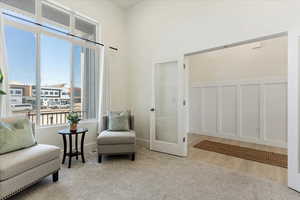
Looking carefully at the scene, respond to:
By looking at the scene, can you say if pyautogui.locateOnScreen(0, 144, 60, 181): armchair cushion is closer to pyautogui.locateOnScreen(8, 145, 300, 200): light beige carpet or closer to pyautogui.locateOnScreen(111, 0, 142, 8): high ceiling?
pyautogui.locateOnScreen(8, 145, 300, 200): light beige carpet

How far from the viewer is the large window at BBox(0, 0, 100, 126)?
2551 mm

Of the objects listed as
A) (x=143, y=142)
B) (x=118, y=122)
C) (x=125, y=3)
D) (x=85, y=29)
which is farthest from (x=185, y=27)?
(x=143, y=142)

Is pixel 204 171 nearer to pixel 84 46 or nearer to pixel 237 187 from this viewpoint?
pixel 237 187

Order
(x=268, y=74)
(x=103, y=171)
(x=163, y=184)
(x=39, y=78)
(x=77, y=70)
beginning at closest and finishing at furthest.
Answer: (x=163, y=184), (x=103, y=171), (x=39, y=78), (x=77, y=70), (x=268, y=74)

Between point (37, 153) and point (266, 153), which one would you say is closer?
point (37, 153)

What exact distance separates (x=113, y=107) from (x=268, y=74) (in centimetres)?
391

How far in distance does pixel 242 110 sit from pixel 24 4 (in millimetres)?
5255

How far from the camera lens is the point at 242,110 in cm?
406

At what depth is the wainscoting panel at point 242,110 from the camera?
3549 millimetres

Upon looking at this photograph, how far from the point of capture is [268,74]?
368cm

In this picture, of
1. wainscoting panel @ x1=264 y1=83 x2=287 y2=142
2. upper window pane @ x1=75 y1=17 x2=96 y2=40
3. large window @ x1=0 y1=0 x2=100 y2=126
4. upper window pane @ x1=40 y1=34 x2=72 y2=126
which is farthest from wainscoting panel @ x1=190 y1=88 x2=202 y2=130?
upper window pane @ x1=40 y1=34 x2=72 y2=126

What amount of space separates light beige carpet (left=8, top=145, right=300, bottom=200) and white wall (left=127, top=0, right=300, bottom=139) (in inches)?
55.5

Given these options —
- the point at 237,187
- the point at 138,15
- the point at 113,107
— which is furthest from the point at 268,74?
the point at 113,107

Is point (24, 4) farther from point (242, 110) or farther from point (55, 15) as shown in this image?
point (242, 110)
